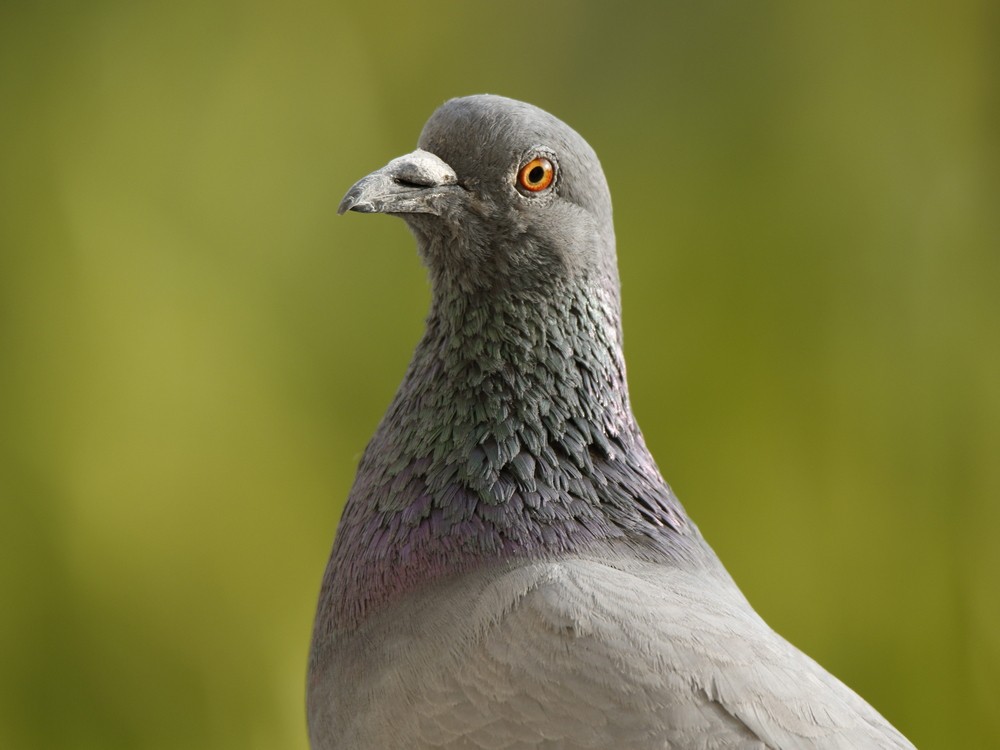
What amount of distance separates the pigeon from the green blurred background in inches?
91.0

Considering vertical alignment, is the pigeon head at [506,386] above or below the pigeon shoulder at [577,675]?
above

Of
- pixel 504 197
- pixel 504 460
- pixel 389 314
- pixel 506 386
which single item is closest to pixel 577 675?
pixel 504 460

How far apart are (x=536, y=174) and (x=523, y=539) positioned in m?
0.76

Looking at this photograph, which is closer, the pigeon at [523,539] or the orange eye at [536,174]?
the pigeon at [523,539]

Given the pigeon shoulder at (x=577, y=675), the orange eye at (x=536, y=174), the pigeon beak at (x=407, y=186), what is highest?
the orange eye at (x=536, y=174)

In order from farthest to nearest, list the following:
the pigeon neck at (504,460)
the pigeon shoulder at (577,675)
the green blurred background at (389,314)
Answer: the green blurred background at (389,314) → the pigeon neck at (504,460) → the pigeon shoulder at (577,675)

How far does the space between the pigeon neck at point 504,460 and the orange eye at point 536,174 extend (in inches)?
8.9

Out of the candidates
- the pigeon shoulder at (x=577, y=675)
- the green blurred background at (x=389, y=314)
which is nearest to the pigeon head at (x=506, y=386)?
the pigeon shoulder at (x=577, y=675)

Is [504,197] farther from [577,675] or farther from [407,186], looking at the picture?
[577,675]

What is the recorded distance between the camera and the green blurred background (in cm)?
460

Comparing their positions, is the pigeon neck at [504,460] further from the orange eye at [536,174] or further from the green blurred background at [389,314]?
the green blurred background at [389,314]

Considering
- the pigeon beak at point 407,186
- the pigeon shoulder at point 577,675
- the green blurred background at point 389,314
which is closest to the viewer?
the pigeon shoulder at point 577,675

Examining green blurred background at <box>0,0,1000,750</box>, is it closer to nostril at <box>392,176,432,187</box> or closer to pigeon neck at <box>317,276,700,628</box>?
pigeon neck at <box>317,276,700,628</box>

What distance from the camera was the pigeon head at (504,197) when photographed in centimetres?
243
